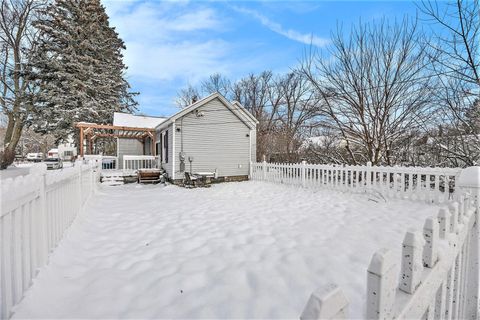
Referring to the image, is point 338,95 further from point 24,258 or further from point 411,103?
point 24,258

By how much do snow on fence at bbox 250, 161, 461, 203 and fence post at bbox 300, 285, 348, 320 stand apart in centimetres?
667

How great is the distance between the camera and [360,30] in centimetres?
872

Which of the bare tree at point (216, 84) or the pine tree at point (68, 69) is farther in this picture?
the bare tree at point (216, 84)

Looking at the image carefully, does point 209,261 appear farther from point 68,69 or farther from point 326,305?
point 68,69

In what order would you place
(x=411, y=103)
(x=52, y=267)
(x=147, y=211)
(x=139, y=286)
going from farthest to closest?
1. (x=411, y=103)
2. (x=147, y=211)
3. (x=52, y=267)
4. (x=139, y=286)

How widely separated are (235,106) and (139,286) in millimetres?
11145

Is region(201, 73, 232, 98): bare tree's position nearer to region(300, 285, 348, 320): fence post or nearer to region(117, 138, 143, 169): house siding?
region(117, 138, 143, 169): house siding

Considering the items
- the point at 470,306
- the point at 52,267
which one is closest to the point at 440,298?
the point at 470,306

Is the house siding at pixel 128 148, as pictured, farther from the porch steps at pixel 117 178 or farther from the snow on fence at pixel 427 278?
the snow on fence at pixel 427 278

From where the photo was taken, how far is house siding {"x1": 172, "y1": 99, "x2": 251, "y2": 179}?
36.5 feet

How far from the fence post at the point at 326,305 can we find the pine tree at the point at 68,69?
21534 millimetres

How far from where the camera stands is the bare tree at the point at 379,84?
27.0 feet

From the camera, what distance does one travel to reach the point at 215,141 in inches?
470

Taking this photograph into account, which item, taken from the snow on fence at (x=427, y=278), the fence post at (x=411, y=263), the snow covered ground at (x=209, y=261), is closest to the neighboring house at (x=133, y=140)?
the snow covered ground at (x=209, y=261)
